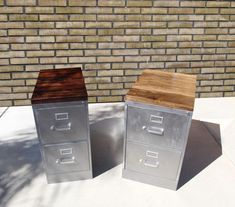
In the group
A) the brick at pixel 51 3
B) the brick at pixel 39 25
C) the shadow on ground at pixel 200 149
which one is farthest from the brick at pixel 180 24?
the brick at pixel 39 25

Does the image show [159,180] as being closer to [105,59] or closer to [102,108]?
[102,108]

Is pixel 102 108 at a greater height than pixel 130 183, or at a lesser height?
greater

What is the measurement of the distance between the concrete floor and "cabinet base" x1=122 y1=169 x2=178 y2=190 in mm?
41

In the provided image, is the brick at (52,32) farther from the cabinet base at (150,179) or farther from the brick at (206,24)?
the cabinet base at (150,179)

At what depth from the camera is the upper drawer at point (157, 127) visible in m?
2.16

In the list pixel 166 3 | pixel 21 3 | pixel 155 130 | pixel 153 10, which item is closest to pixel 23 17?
pixel 21 3

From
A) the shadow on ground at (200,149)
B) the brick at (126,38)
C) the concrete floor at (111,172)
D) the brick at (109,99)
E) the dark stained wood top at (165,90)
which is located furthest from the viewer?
the brick at (109,99)

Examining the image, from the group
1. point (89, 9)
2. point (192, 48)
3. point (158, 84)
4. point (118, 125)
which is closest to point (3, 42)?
point (89, 9)

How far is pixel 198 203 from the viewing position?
2.27 meters

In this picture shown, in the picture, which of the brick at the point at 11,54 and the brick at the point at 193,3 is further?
the brick at the point at 193,3

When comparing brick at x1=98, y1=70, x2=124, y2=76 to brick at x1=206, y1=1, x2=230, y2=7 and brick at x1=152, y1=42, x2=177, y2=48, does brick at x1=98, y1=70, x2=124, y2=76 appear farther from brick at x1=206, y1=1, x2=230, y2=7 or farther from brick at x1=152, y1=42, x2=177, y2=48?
brick at x1=206, y1=1, x2=230, y2=7

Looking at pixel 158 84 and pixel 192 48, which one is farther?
pixel 192 48

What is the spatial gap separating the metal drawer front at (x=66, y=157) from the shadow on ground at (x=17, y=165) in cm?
27

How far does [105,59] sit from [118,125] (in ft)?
3.09
